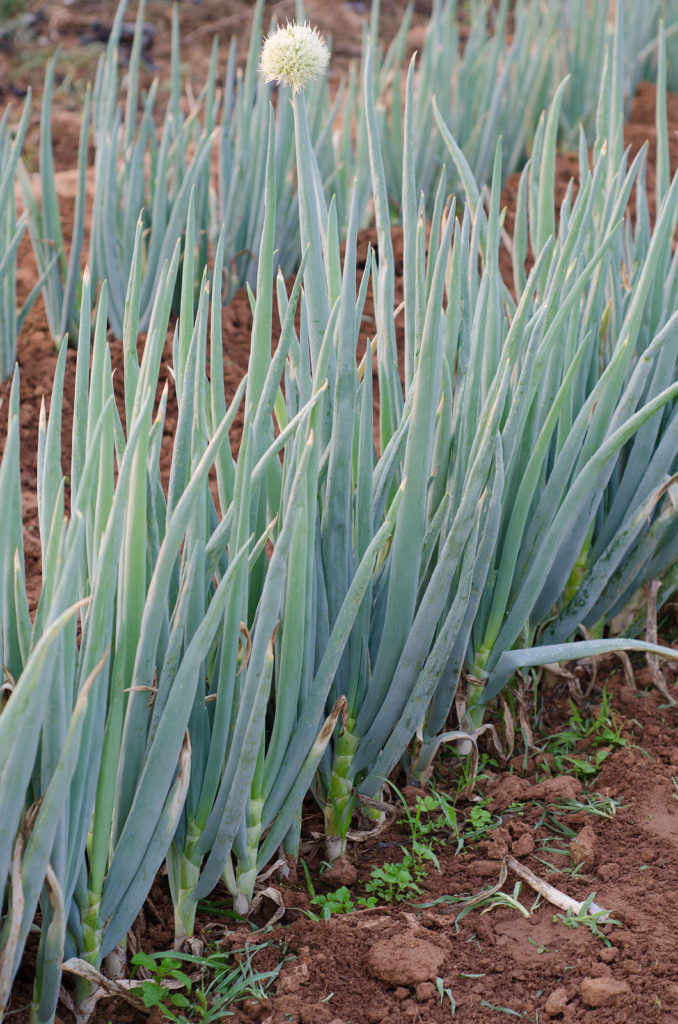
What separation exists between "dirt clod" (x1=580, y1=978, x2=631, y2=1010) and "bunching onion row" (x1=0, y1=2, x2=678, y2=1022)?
32cm

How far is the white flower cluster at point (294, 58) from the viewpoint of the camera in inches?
40.3

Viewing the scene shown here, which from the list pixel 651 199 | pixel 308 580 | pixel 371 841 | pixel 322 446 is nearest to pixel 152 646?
pixel 308 580

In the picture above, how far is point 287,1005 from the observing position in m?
0.98

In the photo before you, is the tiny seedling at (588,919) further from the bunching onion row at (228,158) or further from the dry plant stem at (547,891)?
the bunching onion row at (228,158)

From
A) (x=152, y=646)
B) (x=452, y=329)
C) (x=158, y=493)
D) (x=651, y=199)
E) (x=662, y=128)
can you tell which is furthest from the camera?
(x=651, y=199)

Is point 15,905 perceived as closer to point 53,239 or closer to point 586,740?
point 586,740

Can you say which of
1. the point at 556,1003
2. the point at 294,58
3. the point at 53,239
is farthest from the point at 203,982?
the point at 53,239

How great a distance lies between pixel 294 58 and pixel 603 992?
3.24ft

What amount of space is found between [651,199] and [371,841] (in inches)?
95.2

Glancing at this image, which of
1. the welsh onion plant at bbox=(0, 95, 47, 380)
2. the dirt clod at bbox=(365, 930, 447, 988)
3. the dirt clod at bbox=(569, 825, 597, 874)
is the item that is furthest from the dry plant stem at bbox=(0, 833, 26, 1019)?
the welsh onion plant at bbox=(0, 95, 47, 380)

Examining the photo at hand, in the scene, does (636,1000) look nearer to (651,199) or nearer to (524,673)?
(524,673)

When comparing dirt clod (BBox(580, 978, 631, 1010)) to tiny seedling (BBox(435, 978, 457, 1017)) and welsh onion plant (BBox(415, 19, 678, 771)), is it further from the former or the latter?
welsh onion plant (BBox(415, 19, 678, 771))

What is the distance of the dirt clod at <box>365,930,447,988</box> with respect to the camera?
3.33ft

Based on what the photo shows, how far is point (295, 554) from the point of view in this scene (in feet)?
3.19
